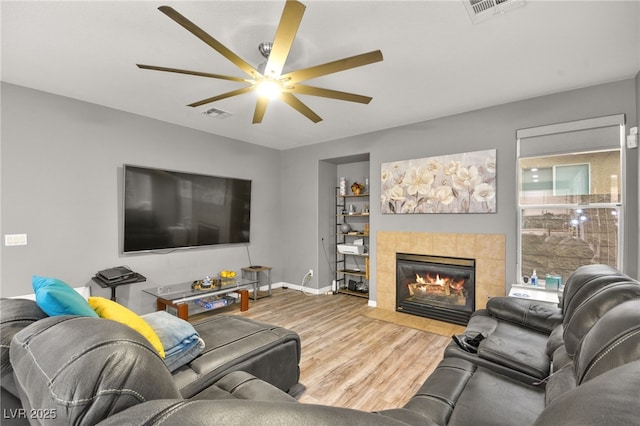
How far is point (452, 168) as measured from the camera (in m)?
3.74

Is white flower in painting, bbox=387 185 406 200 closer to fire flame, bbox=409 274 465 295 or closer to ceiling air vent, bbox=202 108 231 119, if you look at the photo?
fire flame, bbox=409 274 465 295

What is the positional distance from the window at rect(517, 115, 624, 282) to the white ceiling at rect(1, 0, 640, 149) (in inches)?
20.2

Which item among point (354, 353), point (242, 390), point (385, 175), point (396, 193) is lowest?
point (354, 353)

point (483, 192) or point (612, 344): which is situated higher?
point (483, 192)

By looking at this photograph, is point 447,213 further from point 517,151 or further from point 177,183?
point 177,183

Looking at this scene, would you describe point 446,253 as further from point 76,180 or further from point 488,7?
point 76,180

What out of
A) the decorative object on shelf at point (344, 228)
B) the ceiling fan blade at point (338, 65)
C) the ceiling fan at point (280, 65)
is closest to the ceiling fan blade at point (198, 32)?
the ceiling fan at point (280, 65)

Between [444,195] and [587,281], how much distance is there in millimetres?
2166

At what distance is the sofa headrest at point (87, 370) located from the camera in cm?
60

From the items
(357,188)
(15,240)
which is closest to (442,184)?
(357,188)

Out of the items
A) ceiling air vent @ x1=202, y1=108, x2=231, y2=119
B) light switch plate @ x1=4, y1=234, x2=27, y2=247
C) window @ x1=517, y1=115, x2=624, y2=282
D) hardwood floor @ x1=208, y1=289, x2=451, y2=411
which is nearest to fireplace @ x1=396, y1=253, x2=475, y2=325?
hardwood floor @ x1=208, y1=289, x2=451, y2=411

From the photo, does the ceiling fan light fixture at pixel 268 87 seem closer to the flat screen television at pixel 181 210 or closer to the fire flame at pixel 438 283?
the flat screen television at pixel 181 210

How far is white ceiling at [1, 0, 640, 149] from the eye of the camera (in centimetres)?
187

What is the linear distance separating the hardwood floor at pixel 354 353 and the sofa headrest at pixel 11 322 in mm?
1716
